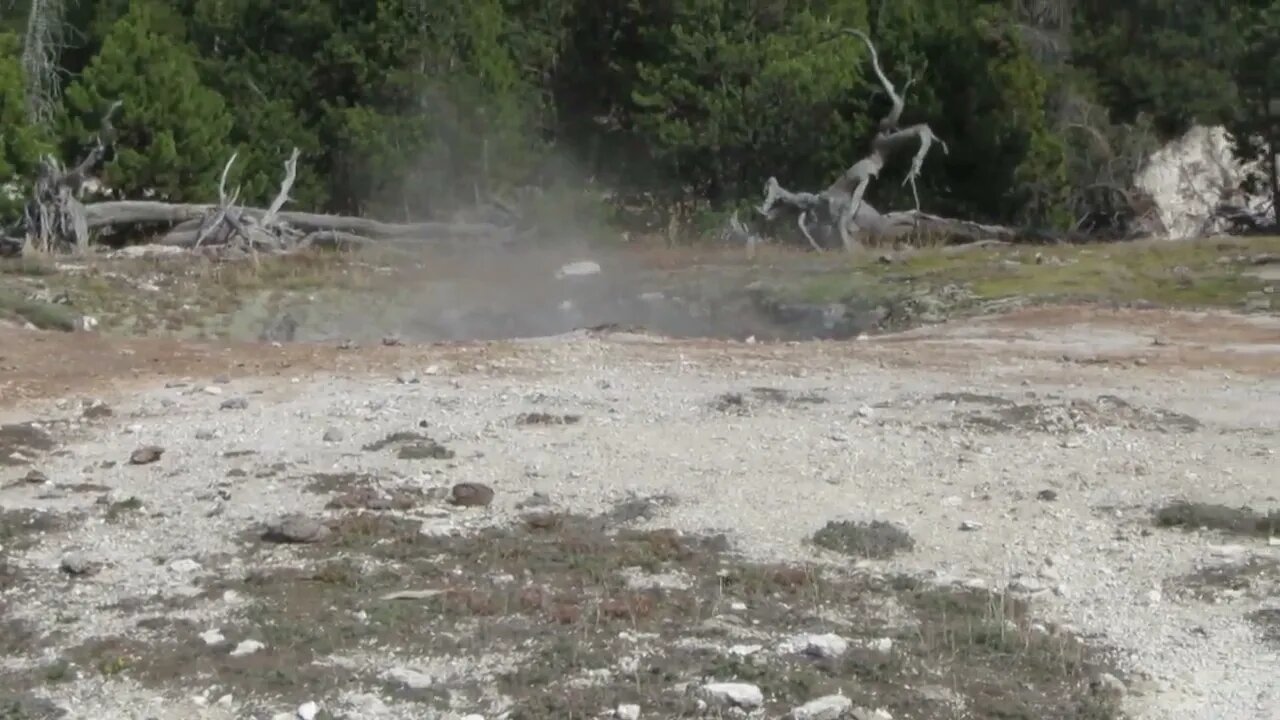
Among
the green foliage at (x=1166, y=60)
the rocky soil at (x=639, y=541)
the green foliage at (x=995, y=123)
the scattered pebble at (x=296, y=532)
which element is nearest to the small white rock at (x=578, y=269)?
the green foliage at (x=995, y=123)

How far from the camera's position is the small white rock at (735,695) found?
577cm

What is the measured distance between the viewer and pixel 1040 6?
94.3 feet

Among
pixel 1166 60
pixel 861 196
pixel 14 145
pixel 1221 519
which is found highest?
pixel 1166 60

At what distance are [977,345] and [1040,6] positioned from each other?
16662 millimetres

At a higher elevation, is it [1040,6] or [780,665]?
[1040,6]

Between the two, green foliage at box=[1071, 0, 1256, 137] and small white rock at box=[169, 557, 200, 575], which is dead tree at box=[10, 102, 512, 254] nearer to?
green foliage at box=[1071, 0, 1256, 137]

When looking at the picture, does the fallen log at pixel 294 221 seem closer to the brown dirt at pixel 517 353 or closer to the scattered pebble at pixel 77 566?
the brown dirt at pixel 517 353

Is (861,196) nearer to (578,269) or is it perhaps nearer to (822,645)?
(578,269)

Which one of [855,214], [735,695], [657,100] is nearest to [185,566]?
[735,695]

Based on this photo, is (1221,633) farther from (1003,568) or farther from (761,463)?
(761,463)

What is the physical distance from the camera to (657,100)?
1040 inches

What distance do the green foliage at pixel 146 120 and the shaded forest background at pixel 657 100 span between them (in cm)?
3

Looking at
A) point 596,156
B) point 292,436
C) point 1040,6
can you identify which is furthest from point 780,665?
point 1040,6

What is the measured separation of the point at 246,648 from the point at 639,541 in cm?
194
